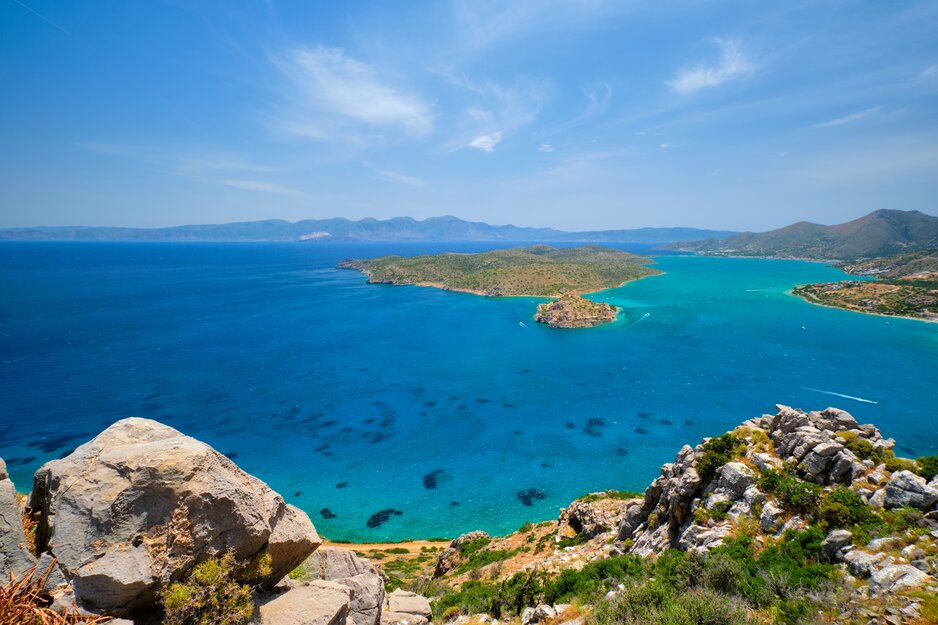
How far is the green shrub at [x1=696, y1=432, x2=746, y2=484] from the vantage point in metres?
21.4

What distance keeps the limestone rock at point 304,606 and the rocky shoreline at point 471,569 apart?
0.12 feet

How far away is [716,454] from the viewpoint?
854 inches

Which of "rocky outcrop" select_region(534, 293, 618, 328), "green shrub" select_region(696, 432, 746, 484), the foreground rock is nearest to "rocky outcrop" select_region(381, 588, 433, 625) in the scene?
the foreground rock

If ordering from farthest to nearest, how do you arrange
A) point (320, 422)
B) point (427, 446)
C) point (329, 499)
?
1. point (320, 422)
2. point (427, 446)
3. point (329, 499)

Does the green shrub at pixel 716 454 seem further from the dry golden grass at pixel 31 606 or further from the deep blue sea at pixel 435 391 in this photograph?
the dry golden grass at pixel 31 606

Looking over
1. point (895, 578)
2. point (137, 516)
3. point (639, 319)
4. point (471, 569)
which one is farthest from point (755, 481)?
point (639, 319)

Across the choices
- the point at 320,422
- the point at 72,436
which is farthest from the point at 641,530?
the point at 72,436

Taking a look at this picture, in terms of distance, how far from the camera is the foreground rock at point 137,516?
27.9 ft

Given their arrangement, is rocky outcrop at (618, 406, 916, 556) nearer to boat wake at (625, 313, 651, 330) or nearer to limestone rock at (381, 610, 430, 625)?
limestone rock at (381, 610, 430, 625)

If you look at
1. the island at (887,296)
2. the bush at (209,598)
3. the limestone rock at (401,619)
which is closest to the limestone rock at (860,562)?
the limestone rock at (401,619)

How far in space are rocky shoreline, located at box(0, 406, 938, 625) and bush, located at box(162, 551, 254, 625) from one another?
17 cm

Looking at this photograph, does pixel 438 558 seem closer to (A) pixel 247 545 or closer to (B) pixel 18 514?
(A) pixel 247 545

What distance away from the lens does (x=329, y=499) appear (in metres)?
43.5

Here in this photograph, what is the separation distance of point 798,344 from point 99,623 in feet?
420
